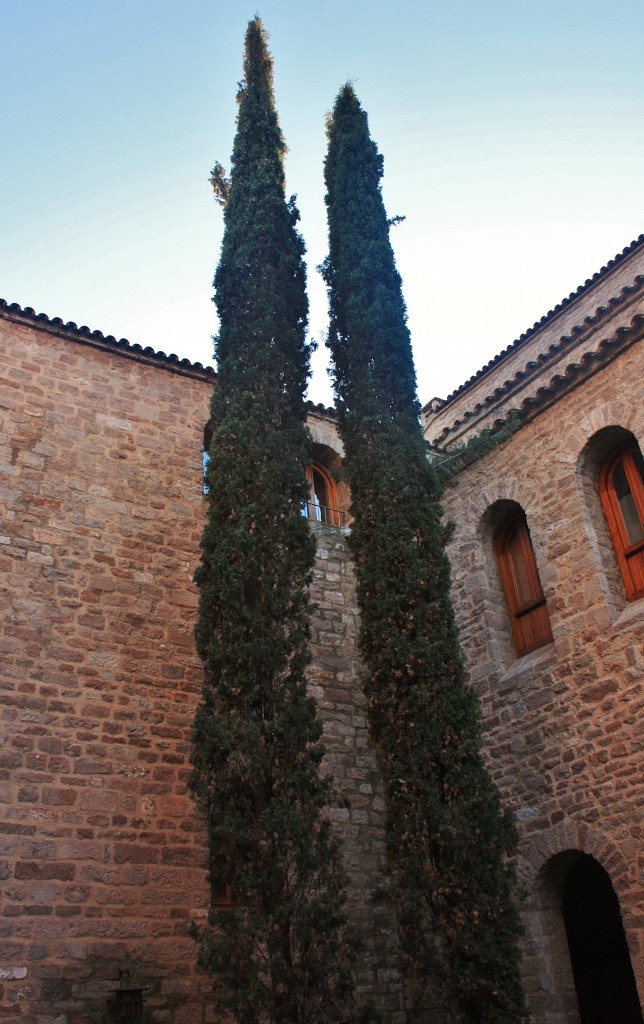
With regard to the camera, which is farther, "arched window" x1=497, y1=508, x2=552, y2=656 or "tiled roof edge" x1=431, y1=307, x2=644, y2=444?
"arched window" x1=497, y1=508, x2=552, y2=656

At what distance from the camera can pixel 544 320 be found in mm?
14898

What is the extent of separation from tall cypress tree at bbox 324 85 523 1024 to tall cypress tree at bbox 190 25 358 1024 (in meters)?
0.61

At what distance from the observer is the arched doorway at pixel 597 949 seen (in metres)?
8.58

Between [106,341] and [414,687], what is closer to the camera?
[414,687]

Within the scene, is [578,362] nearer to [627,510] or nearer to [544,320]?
[627,510]

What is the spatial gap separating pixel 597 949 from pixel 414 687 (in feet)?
11.9

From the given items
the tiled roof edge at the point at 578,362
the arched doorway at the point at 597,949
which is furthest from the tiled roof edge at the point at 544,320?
the arched doorway at the point at 597,949

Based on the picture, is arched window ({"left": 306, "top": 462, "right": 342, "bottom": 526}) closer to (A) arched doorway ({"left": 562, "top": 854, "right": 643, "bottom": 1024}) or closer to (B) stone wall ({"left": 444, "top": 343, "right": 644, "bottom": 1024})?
(B) stone wall ({"left": 444, "top": 343, "right": 644, "bottom": 1024})

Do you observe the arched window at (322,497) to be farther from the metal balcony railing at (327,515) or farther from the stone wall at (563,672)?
the stone wall at (563,672)

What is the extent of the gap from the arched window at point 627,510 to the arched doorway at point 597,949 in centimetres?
Result: 269

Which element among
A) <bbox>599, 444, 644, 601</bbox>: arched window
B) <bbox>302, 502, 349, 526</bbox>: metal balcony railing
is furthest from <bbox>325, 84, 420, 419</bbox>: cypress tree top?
<bbox>599, 444, 644, 601</bbox>: arched window

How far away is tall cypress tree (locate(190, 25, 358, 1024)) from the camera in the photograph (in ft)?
20.1

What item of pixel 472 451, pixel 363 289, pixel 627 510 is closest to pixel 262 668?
pixel 627 510

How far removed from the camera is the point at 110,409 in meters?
9.45
